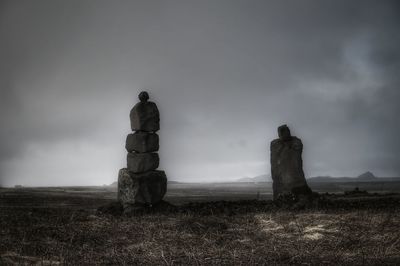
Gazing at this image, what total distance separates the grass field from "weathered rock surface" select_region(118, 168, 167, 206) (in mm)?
1785

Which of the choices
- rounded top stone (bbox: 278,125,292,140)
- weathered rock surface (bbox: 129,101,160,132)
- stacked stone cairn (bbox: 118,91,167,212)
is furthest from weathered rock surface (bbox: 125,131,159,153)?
rounded top stone (bbox: 278,125,292,140)

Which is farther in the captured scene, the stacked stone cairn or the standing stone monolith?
the standing stone monolith

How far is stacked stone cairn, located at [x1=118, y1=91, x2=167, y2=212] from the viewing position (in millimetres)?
18812

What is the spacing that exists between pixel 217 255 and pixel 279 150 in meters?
12.7

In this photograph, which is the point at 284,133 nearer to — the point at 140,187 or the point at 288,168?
the point at 288,168

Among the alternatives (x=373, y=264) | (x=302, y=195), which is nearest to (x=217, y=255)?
(x=373, y=264)

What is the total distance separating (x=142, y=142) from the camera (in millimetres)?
19438

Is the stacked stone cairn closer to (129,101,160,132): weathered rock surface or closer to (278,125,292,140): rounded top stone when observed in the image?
(129,101,160,132): weathered rock surface

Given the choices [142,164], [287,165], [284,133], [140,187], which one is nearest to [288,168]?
[287,165]

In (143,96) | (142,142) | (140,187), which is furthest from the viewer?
(143,96)

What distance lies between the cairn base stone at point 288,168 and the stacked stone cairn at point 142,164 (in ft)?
20.4

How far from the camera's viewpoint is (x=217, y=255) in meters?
9.75

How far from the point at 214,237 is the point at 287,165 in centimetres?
995

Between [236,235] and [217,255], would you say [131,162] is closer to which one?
[236,235]
